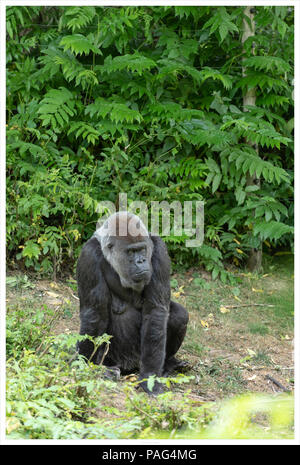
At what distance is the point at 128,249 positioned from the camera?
138 inches

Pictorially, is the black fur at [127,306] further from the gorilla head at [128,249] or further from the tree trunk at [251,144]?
the tree trunk at [251,144]

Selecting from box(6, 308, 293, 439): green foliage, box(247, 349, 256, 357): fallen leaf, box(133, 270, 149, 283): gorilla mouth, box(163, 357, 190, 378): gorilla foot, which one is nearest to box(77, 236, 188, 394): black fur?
box(133, 270, 149, 283): gorilla mouth

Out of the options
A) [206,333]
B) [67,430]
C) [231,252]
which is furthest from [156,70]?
[67,430]

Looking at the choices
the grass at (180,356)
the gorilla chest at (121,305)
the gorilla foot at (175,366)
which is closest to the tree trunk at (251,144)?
the grass at (180,356)

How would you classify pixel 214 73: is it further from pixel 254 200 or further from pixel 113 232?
pixel 113 232

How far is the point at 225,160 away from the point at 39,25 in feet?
8.58

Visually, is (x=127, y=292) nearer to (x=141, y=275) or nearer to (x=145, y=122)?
(x=141, y=275)

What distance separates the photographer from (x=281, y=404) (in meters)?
2.20

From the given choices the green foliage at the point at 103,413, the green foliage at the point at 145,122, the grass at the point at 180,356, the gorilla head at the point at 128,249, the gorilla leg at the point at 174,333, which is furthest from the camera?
the green foliage at the point at 145,122

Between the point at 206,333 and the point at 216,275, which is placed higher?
the point at 216,275

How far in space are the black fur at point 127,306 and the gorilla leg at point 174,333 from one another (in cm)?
15

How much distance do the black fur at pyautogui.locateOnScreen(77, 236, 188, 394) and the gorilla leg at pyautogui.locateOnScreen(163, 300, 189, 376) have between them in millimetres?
155

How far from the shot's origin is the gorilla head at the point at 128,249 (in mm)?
3502

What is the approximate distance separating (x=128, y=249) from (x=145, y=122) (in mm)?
2907
